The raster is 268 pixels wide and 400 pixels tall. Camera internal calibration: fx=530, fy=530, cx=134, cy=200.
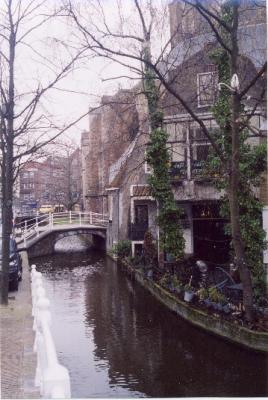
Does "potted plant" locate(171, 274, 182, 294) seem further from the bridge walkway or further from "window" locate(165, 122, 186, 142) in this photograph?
the bridge walkway

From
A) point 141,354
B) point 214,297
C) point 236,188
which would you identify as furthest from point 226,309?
point 236,188

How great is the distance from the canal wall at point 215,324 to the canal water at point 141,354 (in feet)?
0.58

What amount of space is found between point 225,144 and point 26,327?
721cm

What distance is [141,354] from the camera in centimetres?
1166

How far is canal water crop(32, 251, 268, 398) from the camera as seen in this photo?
9.65 m

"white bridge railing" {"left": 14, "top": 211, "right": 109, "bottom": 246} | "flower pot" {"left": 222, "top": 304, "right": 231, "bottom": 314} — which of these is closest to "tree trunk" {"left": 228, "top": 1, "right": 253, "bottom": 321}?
"flower pot" {"left": 222, "top": 304, "right": 231, "bottom": 314}

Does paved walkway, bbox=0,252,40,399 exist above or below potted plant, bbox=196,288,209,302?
above

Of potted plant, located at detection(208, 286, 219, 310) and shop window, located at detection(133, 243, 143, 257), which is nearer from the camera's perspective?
potted plant, located at detection(208, 286, 219, 310)

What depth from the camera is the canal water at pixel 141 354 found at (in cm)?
965

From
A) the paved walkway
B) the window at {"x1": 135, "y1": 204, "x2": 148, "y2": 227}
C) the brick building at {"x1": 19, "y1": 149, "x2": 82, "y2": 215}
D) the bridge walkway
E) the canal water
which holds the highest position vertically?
the brick building at {"x1": 19, "y1": 149, "x2": 82, "y2": 215}

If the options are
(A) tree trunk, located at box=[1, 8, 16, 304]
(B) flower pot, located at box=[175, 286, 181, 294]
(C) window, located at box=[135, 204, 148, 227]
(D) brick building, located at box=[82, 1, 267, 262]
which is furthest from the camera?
(C) window, located at box=[135, 204, 148, 227]

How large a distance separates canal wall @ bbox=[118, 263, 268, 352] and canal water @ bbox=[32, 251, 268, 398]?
0.18 metres

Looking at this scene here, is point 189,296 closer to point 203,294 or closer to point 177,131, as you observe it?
point 203,294

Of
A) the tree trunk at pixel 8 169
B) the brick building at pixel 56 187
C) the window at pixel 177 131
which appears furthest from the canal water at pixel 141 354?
the brick building at pixel 56 187
